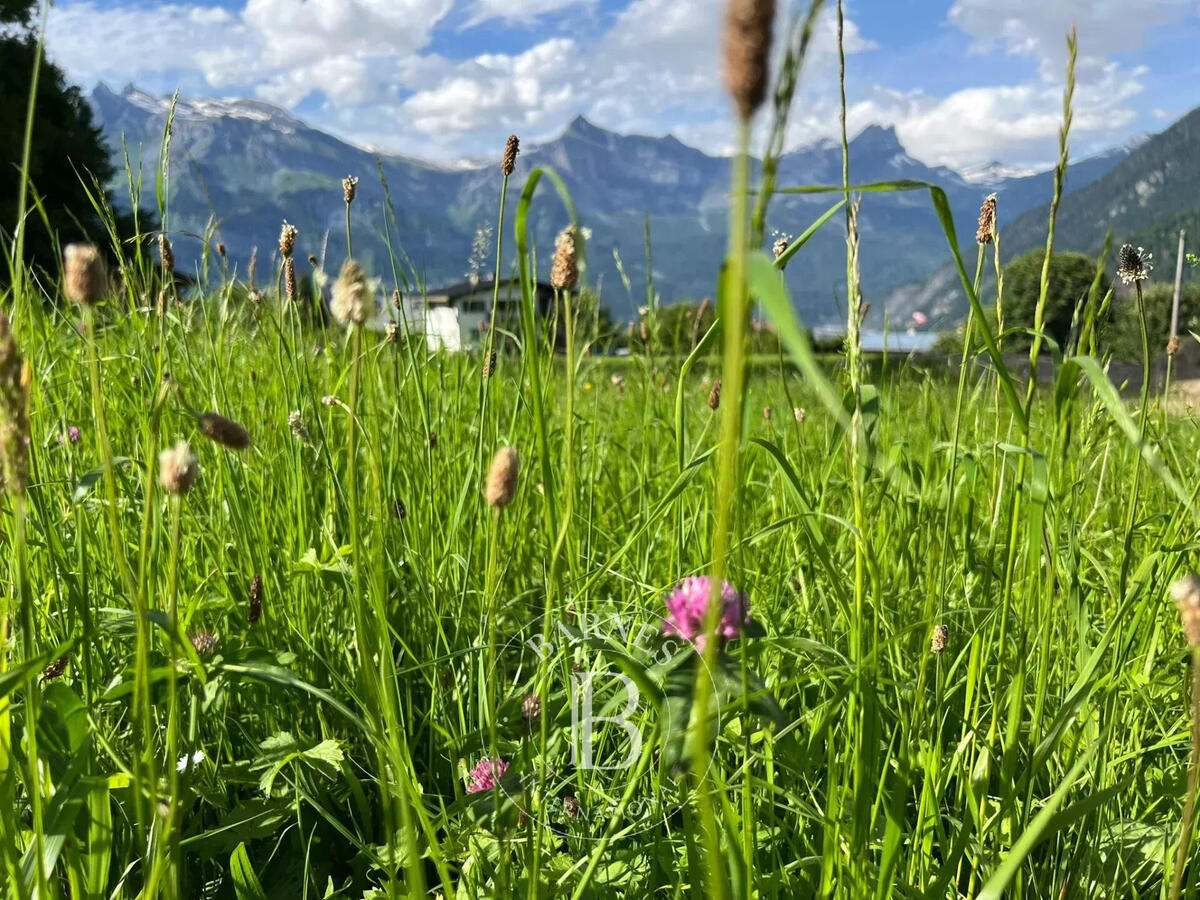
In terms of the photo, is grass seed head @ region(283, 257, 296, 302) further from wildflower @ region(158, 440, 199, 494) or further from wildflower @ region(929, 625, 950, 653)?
wildflower @ region(929, 625, 950, 653)

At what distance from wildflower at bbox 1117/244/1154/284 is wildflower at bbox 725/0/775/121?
1.16m

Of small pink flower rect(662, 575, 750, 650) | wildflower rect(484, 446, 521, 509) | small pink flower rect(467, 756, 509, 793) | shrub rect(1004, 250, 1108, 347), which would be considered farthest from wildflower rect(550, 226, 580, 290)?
small pink flower rect(467, 756, 509, 793)

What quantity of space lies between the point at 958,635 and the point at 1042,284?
63cm

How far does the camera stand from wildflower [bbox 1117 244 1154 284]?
4.00 feet

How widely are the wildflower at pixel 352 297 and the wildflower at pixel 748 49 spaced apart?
0.34 metres

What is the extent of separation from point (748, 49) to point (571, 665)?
820 mm

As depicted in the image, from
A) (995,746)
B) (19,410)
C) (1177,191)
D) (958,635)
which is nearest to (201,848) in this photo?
(19,410)

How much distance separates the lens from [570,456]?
68 cm

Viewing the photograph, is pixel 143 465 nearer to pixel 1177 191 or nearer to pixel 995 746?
pixel 995 746

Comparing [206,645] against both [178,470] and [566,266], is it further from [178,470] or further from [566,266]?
[566,266]

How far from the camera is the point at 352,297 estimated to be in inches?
23.0

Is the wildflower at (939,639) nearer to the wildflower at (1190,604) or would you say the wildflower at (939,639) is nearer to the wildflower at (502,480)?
the wildflower at (1190,604)

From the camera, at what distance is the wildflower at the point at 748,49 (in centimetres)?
29

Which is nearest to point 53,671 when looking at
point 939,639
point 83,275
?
point 83,275
